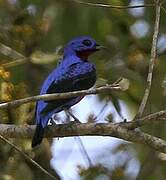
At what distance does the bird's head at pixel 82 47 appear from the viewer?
530 cm

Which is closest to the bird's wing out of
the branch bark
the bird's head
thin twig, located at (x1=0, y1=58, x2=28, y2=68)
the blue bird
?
the blue bird

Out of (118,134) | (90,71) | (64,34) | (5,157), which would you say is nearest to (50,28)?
(64,34)

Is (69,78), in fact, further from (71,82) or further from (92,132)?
(92,132)

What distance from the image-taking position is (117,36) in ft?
18.9

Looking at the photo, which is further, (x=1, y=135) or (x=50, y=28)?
(x=50, y=28)

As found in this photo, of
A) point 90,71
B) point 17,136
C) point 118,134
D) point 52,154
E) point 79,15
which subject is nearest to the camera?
point 118,134

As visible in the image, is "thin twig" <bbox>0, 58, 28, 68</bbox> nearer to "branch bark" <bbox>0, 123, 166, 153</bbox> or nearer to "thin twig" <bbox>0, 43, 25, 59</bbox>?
"thin twig" <bbox>0, 43, 25, 59</bbox>

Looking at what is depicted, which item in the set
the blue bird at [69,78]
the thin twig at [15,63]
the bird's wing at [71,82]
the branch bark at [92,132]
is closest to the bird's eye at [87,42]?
the blue bird at [69,78]

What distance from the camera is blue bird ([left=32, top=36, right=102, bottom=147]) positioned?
4.42 meters

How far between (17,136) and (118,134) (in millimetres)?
733

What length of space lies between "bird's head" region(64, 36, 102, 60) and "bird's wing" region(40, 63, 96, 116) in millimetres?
320

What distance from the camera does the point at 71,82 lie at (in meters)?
4.67

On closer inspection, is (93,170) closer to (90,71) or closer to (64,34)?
(90,71)

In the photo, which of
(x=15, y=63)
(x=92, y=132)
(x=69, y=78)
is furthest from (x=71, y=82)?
(x=92, y=132)
